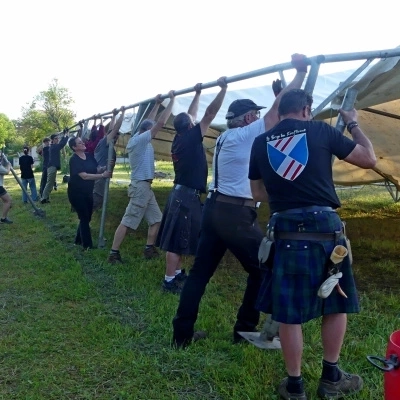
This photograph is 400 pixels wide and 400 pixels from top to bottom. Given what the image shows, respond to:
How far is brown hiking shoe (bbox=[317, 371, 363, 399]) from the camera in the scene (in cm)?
295

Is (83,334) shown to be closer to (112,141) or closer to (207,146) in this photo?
(112,141)

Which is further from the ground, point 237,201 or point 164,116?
point 164,116

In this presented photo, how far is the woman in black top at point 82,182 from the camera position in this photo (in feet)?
24.6

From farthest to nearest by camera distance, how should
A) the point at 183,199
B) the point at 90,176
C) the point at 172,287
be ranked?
the point at 90,176
the point at 172,287
the point at 183,199

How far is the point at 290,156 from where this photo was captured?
9.08 feet

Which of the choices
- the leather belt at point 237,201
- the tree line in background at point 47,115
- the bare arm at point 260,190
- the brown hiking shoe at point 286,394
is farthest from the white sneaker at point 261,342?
the tree line in background at point 47,115

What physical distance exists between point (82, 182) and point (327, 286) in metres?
5.48

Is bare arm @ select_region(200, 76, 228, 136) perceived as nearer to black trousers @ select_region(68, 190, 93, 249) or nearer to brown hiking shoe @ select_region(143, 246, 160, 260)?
brown hiking shoe @ select_region(143, 246, 160, 260)

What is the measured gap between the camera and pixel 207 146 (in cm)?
1135

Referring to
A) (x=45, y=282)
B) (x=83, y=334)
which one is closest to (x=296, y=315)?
(x=83, y=334)

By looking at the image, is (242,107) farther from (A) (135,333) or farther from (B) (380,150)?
(B) (380,150)

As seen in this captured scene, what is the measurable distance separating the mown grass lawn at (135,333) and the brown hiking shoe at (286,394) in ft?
0.21

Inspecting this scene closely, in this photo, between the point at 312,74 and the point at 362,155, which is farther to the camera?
the point at 312,74

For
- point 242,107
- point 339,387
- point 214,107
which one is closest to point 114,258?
point 214,107
